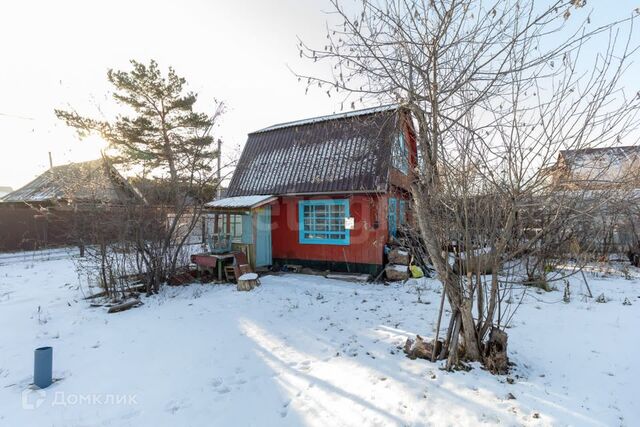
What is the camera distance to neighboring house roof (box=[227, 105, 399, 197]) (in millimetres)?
9211

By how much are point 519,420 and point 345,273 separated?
Result: 22.5ft

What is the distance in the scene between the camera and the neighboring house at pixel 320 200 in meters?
9.39

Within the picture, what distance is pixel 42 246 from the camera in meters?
16.0

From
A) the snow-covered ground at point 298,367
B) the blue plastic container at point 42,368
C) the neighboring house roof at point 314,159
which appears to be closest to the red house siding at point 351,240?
the neighboring house roof at point 314,159

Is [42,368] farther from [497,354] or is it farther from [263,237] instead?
[263,237]

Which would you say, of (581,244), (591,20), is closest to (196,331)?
(591,20)

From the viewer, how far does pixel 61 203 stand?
428 inches

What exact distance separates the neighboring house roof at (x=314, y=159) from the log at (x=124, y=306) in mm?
5234

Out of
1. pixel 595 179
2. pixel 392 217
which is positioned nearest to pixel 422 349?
pixel 595 179

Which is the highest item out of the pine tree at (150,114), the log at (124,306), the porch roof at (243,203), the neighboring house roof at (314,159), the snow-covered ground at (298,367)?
the pine tree at (150,114)

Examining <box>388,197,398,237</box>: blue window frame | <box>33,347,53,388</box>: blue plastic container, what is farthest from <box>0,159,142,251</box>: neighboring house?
<box>388,197,398,237</box>: blue window frame

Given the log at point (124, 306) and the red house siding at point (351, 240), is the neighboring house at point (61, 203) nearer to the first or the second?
the log at point (124, 306)

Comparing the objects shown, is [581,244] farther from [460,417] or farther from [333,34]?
[333,34]

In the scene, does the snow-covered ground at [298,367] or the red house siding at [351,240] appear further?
the red house siding at [351,240]
